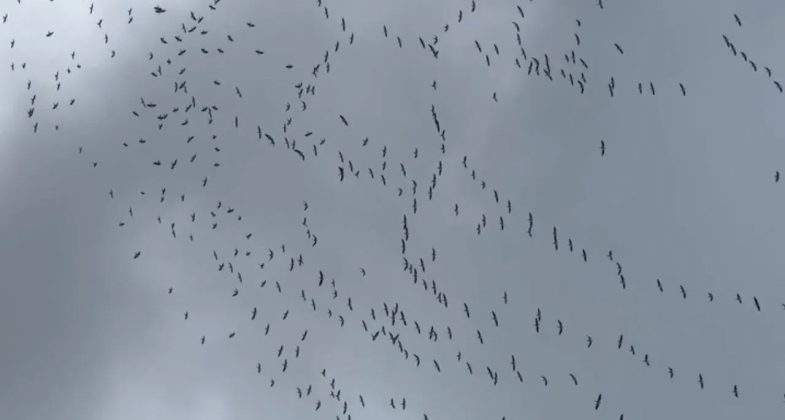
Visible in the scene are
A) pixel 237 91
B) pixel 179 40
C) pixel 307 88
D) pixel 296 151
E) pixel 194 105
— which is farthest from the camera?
pixel 296 151

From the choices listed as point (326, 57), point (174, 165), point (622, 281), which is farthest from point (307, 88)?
point (622, 281)

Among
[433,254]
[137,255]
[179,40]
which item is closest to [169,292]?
[137,255]

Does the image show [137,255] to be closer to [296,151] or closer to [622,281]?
[296,151]

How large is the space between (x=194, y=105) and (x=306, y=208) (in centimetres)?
4132

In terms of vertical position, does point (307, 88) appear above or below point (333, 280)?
above

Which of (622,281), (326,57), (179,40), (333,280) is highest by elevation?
(179,40)

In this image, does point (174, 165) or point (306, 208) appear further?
point (306, 208)

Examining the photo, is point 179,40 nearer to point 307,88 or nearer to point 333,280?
point 307,88

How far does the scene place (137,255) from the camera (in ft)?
480

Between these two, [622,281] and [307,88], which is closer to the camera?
[307,88]

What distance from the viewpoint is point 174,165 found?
126 metres

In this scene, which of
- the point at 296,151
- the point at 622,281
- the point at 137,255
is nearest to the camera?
the point at 137,255

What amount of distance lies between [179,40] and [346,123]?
2896 cm

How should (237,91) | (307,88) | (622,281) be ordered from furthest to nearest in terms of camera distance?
(622,281) < (307,88) < (237,91)
